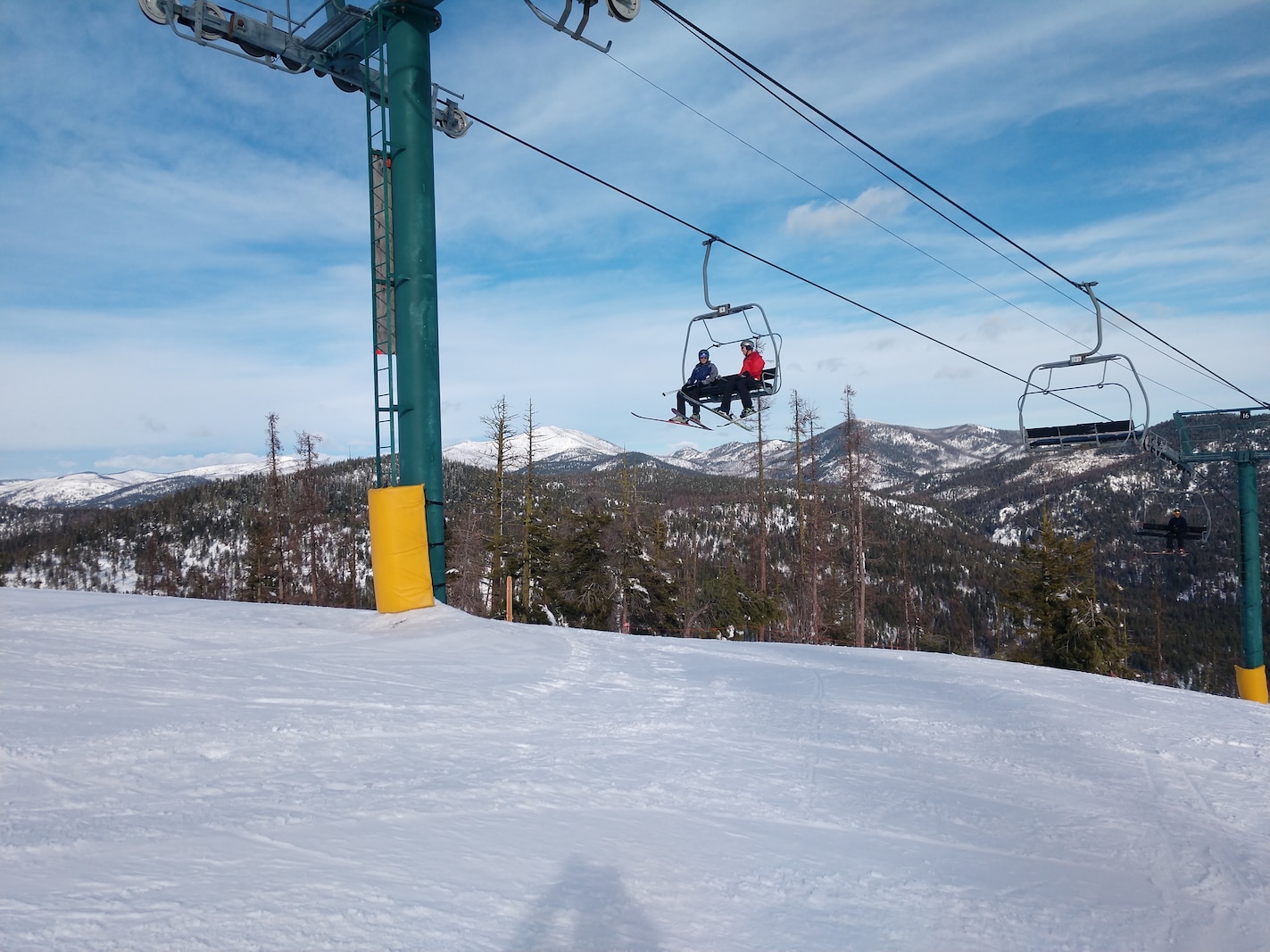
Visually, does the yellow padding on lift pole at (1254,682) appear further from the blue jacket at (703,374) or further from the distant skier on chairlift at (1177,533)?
the blue jacket at (703,374)

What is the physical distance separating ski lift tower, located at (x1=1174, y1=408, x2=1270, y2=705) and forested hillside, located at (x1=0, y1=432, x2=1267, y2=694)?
2622 mm

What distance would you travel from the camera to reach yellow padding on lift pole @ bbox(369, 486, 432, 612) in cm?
966

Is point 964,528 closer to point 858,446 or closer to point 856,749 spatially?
point 858,446

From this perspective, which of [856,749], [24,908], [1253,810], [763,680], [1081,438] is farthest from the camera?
[1081,438]

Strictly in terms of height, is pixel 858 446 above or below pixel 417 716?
above

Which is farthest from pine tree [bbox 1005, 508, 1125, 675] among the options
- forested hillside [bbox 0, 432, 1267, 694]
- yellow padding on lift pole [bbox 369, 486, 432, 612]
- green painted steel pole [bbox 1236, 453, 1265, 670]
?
yellow padding on lift pole [bbox 369, 486, 432, 612]

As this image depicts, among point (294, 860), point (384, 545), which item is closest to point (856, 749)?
point (294, 860)

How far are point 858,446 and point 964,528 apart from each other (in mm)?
163290

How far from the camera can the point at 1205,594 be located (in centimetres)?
12600

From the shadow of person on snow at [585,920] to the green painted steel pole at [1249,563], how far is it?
2241 cm

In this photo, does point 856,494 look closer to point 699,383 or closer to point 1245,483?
point 1245,483

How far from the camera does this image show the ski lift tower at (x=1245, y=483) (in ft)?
63.3

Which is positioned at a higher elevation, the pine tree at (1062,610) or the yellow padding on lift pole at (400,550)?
the yellow padding on lift pole at (400,550)

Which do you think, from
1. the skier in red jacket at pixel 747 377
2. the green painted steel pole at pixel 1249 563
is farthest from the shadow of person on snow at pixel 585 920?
the green painted steel pole at pixel 1249 563
